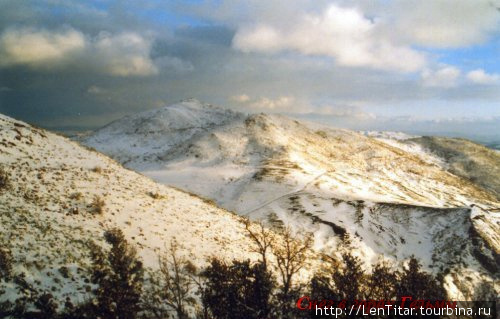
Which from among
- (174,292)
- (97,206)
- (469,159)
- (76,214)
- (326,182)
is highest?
(469,159)

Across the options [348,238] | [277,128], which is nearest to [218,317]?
[348,238]

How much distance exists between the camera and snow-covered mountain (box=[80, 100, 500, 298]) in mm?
46469

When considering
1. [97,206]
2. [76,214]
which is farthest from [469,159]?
[76,214]

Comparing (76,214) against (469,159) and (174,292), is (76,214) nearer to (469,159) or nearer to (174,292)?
(174,292)

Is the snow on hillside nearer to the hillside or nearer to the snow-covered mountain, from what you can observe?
the snow-covered mountain

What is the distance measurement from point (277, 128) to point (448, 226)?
2527 inches

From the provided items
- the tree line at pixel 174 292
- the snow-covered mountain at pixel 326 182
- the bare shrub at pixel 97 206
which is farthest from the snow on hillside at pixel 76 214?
the snow-covered mountain at pixel 326 182

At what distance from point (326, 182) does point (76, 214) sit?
164 ft

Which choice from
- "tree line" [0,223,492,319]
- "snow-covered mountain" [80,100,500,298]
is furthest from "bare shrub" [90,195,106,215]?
"snow-covered mountain" [80,100,500,298]

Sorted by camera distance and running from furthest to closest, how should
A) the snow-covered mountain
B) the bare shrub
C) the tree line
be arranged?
the snow-covered mountain
the bare shrub
the tree line

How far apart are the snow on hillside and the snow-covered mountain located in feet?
59.9

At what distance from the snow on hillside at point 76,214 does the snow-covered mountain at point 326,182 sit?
1825cm

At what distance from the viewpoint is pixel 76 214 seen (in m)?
27.1

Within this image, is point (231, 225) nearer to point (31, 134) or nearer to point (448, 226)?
point (31, 134)
